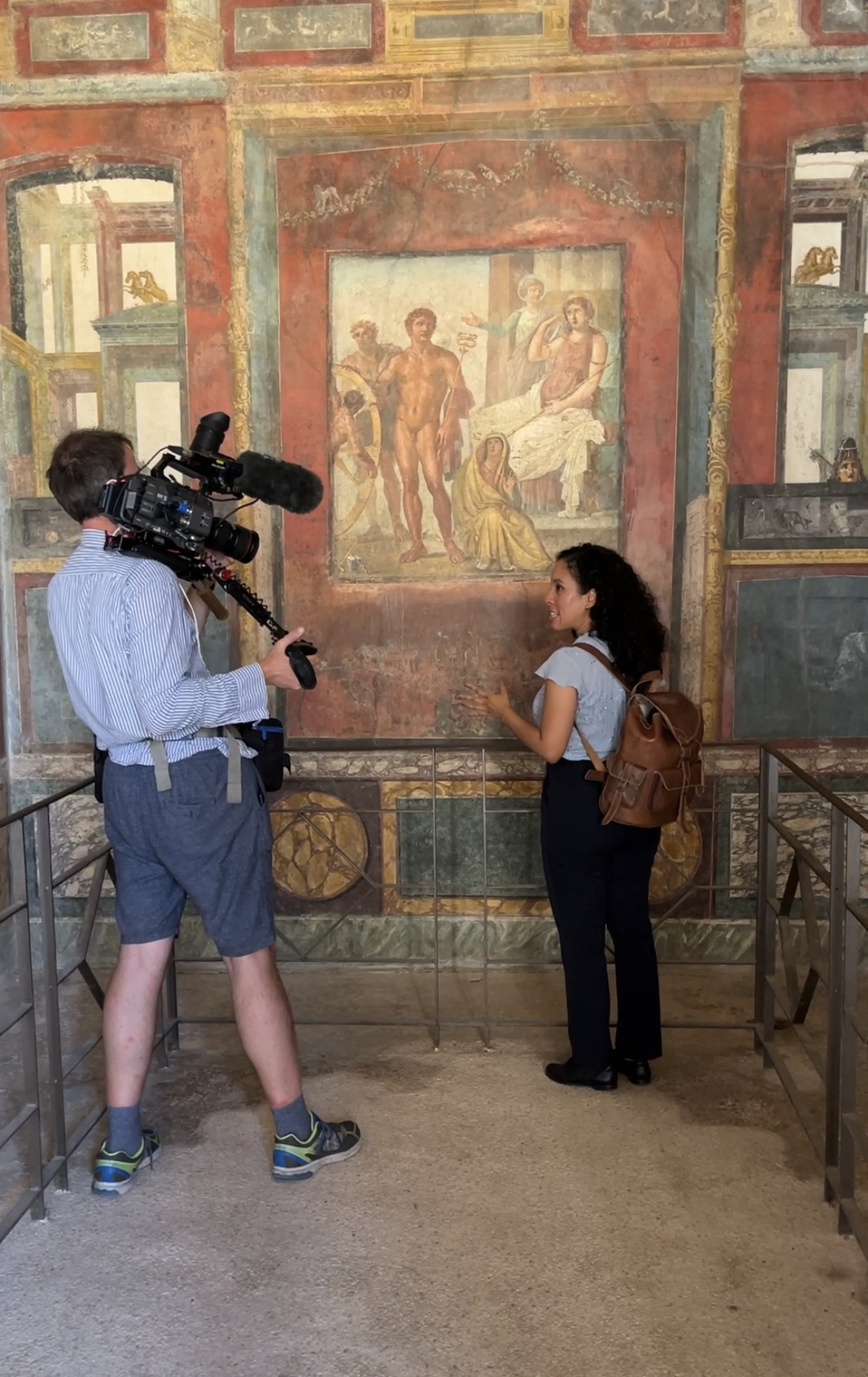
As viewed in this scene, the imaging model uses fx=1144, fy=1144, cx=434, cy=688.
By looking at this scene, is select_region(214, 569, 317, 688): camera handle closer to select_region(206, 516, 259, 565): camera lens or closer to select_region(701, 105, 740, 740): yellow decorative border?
select_region(206, 516, 259, 565): camera lens

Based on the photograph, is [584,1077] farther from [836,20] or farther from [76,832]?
[836,20]

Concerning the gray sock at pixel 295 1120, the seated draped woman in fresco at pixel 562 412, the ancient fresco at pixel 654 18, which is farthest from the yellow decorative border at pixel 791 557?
the gray sock at pixel 295 1120

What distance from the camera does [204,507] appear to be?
2.65m

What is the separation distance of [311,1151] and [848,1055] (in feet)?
4.61

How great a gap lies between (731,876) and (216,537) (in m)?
2.93

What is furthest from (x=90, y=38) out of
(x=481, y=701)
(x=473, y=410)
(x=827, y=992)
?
(x=827, y=992)

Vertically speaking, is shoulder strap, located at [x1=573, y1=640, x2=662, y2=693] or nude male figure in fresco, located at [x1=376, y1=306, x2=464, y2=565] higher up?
nude male figure in fresco, located at [x1=376, y1=306, x2=464, y2=565]

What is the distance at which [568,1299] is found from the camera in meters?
2.55

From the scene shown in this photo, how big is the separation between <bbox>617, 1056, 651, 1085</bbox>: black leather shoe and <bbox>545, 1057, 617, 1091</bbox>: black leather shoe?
0.22ft

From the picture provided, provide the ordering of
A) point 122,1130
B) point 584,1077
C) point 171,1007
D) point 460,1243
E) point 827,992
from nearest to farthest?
point 460,1243 → point 122,1130 → point 827,992 → point 584,1077 → point 171,1007

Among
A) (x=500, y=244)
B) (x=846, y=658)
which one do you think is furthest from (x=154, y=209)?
(x=846, y=658)

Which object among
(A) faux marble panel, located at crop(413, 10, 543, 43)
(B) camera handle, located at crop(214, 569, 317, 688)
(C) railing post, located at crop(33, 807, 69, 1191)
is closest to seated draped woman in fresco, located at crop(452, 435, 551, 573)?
(A) faux marble panel, located at crop(413, 10, 543, 43)

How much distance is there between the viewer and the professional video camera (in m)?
2.59

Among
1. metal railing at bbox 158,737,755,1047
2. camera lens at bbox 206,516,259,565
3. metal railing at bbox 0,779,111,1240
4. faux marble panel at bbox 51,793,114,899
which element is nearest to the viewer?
camera lens at bbox 206,516,259,565
